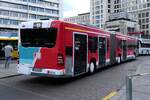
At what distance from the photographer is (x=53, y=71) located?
45.7 feet

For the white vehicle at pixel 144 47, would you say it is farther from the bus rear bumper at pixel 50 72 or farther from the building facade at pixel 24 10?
the building facade at pixel 24 10

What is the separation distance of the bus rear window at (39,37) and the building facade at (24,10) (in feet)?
255

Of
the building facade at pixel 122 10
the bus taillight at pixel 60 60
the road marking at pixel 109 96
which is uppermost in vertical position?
the building facade at pixel 122 10

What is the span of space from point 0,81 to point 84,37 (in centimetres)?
511

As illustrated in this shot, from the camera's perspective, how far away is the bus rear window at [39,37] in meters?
14.2

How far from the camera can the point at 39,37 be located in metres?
14.7

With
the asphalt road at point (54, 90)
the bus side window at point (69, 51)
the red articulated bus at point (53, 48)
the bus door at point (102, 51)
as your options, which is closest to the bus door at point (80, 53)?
the red articulated bus at point (53, 48)

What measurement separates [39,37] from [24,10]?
284 feet

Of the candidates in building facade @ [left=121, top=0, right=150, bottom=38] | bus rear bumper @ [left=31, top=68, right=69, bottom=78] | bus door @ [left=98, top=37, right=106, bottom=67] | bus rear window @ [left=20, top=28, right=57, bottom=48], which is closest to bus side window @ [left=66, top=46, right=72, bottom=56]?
bus rear window @ [left=20, top=28, right=57, bottom=48]

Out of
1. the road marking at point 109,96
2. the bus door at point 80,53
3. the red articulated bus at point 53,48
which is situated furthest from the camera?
the bus door at point 80,53

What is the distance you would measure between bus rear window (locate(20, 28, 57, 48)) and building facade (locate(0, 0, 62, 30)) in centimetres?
7769

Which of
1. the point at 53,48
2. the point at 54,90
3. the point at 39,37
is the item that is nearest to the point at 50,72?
the point at 53,48

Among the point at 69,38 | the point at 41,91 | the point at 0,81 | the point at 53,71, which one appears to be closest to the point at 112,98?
the point at 41,91

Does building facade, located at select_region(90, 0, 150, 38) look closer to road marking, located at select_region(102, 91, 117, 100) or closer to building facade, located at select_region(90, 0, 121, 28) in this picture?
building facade, located at select_region(90, 0, 121, 28)
